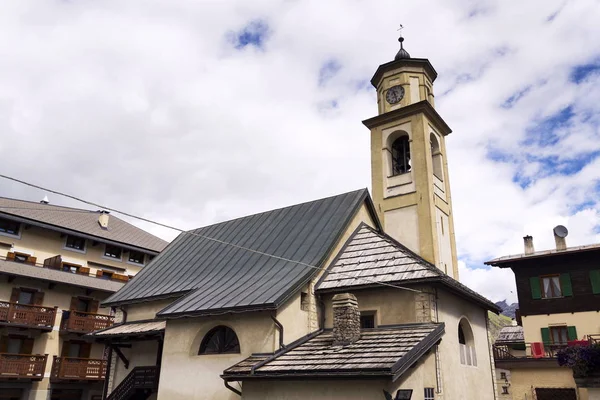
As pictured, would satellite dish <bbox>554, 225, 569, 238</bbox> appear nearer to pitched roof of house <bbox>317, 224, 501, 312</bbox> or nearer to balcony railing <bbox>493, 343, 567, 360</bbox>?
balcony railing <bbox>493, 343, 567, 360</bbox>

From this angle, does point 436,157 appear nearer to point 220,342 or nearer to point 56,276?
point 220,342

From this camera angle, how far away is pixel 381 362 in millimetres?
12070

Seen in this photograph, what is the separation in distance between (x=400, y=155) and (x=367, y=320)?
11.5 m

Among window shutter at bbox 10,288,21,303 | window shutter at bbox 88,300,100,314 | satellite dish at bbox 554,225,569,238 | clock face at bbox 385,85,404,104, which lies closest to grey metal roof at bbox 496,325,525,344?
satellite dish at bbox 554,225,569,238

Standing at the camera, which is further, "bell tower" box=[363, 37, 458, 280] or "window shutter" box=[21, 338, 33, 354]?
"window shutter" box=[21, 338, 33, 354]

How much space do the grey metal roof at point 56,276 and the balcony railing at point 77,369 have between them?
405cm

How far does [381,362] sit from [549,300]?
1970 centimetres

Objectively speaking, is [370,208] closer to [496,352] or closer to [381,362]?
[381,362]

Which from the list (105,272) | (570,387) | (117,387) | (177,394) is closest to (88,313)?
(105,272)

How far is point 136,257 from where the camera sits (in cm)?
3428

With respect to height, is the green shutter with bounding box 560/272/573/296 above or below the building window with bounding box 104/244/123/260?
below

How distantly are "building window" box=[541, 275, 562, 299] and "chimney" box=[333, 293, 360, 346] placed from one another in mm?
18015

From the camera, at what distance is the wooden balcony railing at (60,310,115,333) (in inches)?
1086

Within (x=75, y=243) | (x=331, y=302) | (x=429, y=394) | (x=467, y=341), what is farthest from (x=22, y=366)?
(x=467, y=341)
